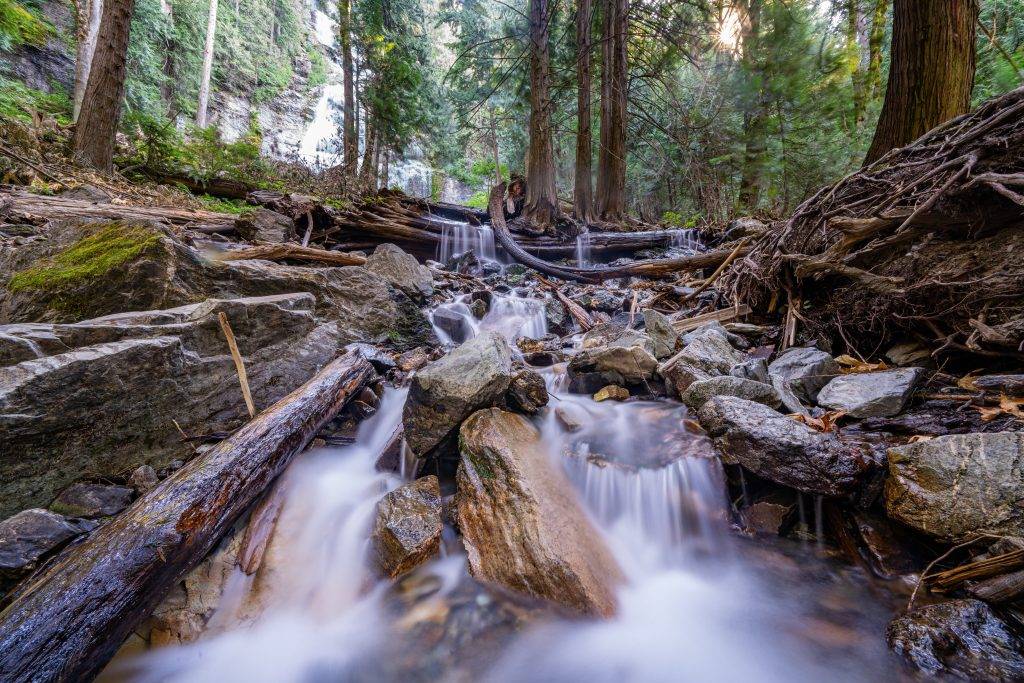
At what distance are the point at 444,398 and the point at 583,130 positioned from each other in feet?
34.8

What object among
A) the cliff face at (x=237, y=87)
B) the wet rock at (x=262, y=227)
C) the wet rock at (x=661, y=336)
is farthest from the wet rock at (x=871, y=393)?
the cliff face at (x=237, y=87)

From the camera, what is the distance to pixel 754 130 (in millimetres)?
11047

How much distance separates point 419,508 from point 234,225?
5320 mm

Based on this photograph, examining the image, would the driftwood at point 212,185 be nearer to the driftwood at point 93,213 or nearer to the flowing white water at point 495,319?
the driftwood at point 93,213

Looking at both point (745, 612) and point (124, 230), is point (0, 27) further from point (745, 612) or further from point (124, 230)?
point (745, 612)

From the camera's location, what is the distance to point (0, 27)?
1149 centimetres

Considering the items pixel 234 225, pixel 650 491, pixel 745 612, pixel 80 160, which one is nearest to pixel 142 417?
pixel 650 491

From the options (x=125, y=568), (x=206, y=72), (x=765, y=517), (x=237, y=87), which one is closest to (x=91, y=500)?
(x=125, y=568)

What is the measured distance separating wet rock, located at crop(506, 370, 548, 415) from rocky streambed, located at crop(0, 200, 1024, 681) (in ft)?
0.05

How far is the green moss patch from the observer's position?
2.88m

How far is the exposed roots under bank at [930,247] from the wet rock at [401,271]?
423 centimetres

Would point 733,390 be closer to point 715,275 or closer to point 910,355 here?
point 910,355

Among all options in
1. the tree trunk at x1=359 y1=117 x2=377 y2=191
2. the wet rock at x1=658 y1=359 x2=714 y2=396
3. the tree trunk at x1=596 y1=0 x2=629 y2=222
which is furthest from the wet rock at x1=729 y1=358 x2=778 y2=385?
the tree trunk at x1=359 y1=117 x2=377 y2=191

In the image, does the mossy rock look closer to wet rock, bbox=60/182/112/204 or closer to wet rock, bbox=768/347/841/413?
→ wet rock, bbox=60/182/112/204
